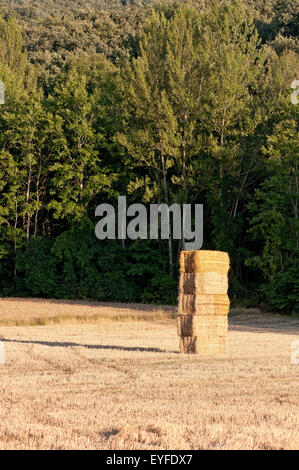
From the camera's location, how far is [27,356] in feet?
47.7

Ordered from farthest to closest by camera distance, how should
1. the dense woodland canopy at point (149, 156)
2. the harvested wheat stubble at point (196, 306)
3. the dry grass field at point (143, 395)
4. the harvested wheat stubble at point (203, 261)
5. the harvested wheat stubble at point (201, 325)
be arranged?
the dense woodland canopy at point (149, 156)
the harvested wheat stubble at point (203, 261)
the harvested wheat stubble at point (196, 306)
the harvested wheat stubble at point (201, 325)
the dry grass field at point (143, 395)

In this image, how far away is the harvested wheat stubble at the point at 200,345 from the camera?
1516 centimetres

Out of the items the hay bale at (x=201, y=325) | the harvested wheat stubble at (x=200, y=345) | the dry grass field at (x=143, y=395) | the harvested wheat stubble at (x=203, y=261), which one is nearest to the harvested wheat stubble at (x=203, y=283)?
the harvested wheat stubble at (x=203, y=261)

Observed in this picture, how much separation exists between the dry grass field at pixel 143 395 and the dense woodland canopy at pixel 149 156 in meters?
18.9

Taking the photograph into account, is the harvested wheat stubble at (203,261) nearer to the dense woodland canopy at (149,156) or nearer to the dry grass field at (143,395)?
the dry grass field at (143,395)

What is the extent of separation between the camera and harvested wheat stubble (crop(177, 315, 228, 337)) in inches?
597

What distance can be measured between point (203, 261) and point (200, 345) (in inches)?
69.4

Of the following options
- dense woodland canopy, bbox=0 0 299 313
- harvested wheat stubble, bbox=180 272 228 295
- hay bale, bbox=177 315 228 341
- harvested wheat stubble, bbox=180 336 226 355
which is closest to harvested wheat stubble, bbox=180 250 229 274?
harvested wheat stubble, bbox=180 272 228 295

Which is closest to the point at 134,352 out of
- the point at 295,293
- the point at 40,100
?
the point at 295,293

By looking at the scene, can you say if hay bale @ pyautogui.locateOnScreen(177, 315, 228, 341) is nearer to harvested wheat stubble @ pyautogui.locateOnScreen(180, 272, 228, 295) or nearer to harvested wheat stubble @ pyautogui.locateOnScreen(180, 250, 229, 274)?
harvested wheat stubble @ pyautogui.locateOnScreen(180, 272, 228, 295)

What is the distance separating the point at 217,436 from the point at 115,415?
154cm

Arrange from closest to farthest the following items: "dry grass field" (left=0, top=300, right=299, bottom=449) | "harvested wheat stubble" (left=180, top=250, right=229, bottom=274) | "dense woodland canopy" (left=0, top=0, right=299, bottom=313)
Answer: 1. "dry grass field" (left=0, top=300, right=299, bottom=449)
2. "harvested wheat stubble" (left=180, top=250, right=229, bottom=274)
3. "dense woodland canopy" (left=0, top=0, right=299, bottom=313)

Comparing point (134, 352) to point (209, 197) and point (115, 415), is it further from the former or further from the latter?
point (209, 197)

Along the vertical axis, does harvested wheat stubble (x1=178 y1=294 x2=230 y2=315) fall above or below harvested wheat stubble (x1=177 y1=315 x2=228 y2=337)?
above
